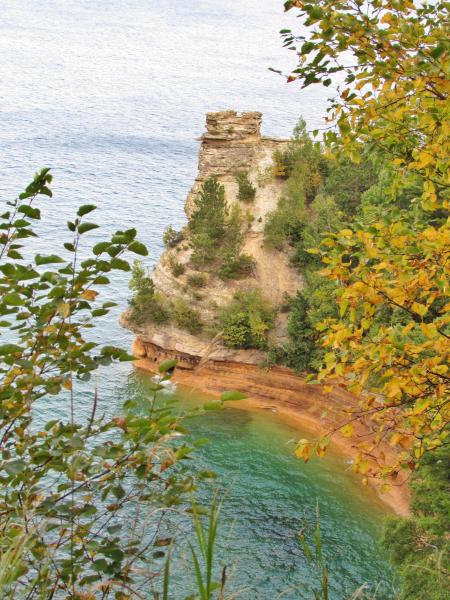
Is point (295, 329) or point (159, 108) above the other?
point (159, 108)

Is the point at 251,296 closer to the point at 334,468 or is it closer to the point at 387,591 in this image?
the point at 334,468

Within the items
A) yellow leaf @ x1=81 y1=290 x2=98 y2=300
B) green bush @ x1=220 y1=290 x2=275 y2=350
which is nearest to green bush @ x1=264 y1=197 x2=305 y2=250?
green bush @ x1=220 y1=290 x2=275 y2=350

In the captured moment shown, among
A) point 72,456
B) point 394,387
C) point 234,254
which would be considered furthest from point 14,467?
point 234,254

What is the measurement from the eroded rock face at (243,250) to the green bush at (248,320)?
0.63 metres

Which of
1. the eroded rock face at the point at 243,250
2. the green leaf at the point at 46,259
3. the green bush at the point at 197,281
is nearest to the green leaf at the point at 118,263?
the green leaf at the point at 46,259

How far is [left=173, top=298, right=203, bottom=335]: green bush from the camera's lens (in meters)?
42.9

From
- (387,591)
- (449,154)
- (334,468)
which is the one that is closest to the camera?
(449,154)

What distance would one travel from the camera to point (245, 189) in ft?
159

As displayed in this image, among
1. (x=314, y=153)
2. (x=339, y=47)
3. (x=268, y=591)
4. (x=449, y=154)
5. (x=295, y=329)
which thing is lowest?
(x=268, y=591)

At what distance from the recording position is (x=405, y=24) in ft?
29.5

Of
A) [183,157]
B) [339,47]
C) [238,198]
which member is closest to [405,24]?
[339,47]

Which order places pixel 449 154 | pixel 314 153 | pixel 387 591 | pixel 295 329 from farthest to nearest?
pixel 314 153
pixel 295 329
pixel 387 591
pixel 449 154

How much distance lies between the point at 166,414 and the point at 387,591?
22.7 m

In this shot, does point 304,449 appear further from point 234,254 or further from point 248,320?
point 234,254
